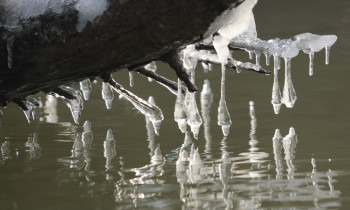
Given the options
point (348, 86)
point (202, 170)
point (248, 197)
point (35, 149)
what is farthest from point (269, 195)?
point (348, 86)

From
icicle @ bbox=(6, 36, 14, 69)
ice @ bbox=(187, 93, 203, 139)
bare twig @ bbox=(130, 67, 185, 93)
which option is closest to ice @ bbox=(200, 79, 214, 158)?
ice @ bbox=(187, 93, 203, 139)

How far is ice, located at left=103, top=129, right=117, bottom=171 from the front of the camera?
3696mm

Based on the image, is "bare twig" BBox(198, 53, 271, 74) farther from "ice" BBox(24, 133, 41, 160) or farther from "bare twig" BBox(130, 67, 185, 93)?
"ice" BBox(24, 133, 41, 160)

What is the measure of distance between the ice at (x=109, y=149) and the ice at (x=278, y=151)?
791 millimetres

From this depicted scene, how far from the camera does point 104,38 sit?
6.32ft

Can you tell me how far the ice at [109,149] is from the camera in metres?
3.70

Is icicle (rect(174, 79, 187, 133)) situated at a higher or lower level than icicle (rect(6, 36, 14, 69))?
lower

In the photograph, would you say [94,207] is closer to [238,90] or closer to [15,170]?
[15,170]

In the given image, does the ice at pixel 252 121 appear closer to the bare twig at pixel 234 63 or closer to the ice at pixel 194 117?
the ice at pixel 194 117

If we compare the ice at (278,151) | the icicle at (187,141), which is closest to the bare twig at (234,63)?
the ice at (278,151)

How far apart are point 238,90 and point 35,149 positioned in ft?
7.18

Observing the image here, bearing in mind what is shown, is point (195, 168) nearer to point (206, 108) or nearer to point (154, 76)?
point (154, 76)

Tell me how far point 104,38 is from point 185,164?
1745 mm

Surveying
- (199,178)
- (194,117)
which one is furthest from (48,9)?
(199,178)
